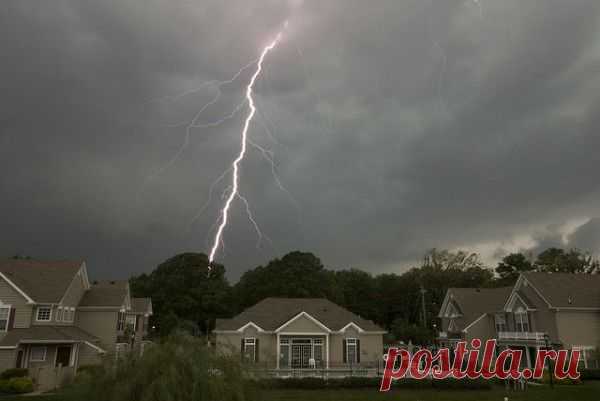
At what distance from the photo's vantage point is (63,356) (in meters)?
29.8

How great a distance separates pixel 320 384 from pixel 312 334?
25.1 feet

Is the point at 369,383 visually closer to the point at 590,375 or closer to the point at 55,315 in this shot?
the point at 590,375

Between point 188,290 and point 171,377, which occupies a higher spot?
point 188,290

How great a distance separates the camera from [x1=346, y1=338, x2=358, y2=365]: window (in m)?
32.7

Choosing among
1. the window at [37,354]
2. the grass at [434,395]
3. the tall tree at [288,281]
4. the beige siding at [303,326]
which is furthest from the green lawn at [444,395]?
the tall tree at [288,281]

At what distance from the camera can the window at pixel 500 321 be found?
4106cm

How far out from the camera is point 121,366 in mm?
9891

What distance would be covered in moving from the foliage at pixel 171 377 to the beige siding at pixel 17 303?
23165 mm

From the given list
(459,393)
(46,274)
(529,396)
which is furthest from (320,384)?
(46,274)

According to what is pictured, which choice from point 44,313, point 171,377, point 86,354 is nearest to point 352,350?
point 86,354

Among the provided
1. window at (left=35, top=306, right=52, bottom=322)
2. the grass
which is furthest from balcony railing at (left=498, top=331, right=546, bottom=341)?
window at (left=35, top=306, right=52, bottom=322)

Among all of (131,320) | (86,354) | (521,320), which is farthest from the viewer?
(131,320)

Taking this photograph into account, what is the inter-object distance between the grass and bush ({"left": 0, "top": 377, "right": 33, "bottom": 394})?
1.74m

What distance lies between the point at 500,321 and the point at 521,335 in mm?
5932
